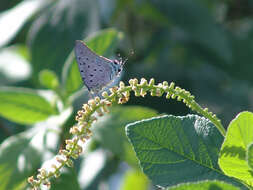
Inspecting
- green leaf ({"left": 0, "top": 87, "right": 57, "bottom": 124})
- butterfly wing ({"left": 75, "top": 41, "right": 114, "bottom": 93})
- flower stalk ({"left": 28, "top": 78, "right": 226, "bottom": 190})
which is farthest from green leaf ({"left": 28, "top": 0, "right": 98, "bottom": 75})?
flower stalk ({"left": 28, "top": 78, "right": 226, "bottom": 190})

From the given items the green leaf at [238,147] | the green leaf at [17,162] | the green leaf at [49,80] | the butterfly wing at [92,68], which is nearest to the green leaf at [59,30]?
the green leaf at [49,80]

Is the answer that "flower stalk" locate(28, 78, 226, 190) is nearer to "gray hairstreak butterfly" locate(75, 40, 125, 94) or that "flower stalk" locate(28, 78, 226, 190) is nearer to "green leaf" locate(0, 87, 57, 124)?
"gray hairstreak butterfly" locate(75, 40, 125, 94)

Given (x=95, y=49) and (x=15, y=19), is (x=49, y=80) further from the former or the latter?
(x=15, y=19)

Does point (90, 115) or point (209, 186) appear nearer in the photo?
point (209, 186)

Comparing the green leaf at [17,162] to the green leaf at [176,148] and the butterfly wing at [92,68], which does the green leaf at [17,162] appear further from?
the green leaf at [176,148]

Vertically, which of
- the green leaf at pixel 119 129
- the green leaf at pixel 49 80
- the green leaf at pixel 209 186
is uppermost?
the green leaf at pixel 209 186

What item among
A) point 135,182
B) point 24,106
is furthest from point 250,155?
point 135,182

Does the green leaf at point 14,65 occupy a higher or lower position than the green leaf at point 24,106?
lower
